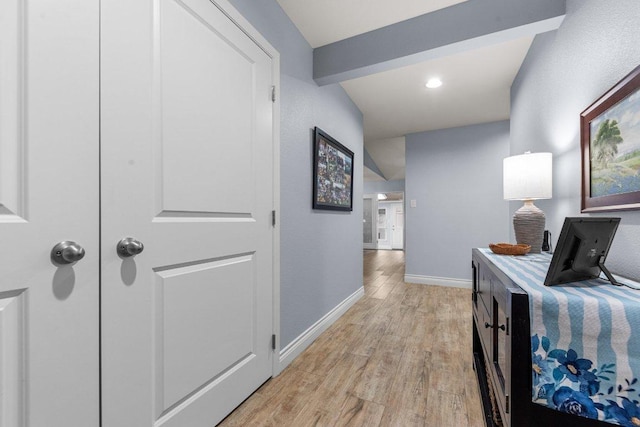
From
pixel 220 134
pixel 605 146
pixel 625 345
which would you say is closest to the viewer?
pixel 625 345

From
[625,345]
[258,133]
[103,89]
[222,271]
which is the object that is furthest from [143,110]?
[625,345]

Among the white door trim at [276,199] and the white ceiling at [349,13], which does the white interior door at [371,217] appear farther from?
the white door trim at [276,199]

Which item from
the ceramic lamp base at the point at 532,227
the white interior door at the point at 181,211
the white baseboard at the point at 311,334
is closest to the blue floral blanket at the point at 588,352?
the ceramic lamp base at the point at 532,227

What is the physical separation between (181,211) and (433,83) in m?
2.61

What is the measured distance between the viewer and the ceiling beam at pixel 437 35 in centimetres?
156

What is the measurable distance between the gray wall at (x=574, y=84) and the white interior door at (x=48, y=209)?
72.2 inches

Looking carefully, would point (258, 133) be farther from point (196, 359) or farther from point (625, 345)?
point (625, 345)

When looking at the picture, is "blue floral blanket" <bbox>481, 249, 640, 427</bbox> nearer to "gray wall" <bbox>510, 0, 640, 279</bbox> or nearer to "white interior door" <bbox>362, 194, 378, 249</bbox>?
"gray wall" <bbox>510, 0, 640, 279</bbox>

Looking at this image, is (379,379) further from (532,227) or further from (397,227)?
(397,227)

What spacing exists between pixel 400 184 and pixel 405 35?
6.42m

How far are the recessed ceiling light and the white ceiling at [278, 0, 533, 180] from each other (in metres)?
0.05

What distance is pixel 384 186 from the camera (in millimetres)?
8141

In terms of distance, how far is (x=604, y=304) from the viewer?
674mm

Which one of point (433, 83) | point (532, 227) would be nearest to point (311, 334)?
point (532, 227)
